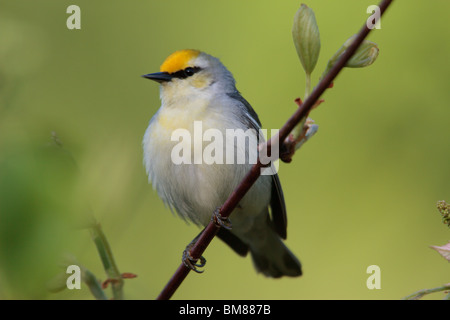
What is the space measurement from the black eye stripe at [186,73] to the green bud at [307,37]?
2.06 metres

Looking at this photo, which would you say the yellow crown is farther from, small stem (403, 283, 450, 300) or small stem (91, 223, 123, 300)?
small stem (403, 283, 450, 300)

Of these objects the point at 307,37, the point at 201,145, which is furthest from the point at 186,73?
the point at 307,37

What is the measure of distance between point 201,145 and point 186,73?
66cm

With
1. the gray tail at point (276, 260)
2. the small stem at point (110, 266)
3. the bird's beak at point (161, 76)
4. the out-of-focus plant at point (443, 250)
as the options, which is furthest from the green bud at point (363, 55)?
the gray tail at point (276, 260)

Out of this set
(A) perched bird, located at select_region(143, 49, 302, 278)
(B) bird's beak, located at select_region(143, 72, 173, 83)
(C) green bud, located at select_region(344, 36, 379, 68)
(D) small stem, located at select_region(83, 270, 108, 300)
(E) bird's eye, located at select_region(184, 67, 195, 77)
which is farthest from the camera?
(E) bird's eye, located at select_region(184, 67, 195, 77)

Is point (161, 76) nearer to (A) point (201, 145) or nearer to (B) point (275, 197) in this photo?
(A) point (201, 145)

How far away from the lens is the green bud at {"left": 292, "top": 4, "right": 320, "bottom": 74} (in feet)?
3.40

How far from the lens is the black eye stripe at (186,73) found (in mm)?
3057

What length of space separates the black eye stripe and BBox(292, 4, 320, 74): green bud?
2.06 m

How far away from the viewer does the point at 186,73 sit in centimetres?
309

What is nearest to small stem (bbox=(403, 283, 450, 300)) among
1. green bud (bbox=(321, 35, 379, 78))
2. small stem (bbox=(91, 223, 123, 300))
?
green bud (bbox=(321, 35, 379, 78))

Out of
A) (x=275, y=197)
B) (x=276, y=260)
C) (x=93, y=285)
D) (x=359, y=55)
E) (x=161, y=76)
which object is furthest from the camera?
(x=276, y=260)

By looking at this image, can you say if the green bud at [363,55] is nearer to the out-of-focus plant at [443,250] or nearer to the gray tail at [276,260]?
the out-of-focus plant at [443,250]

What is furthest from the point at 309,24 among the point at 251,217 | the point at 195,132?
the point at 251,217
